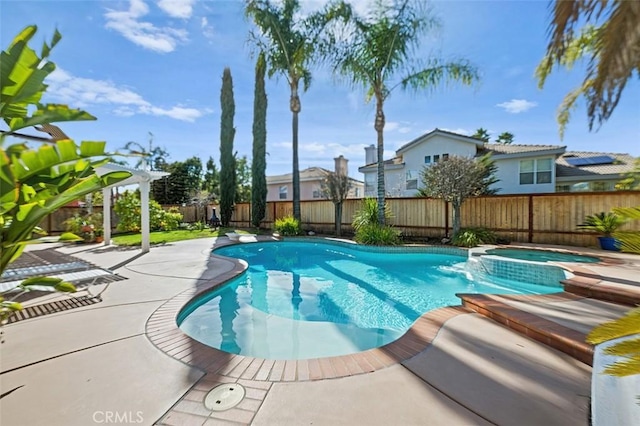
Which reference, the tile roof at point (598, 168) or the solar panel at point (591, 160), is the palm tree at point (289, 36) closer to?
the tile roof at point (598, 168)

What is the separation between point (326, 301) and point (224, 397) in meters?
3.79

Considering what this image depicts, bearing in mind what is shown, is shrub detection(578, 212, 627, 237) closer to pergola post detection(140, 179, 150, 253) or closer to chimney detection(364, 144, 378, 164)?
pergola post detection(140, 179, 150, 253)

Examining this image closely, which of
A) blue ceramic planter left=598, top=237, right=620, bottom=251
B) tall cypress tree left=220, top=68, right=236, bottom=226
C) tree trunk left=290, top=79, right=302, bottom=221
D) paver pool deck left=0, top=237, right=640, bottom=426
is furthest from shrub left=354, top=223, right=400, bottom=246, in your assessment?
tall cypress tree left=220, top=68, right=236, bottom=226

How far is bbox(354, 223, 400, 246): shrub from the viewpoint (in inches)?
435

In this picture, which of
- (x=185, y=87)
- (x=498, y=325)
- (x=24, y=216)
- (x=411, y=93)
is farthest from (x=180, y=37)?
(x=498, y=325)

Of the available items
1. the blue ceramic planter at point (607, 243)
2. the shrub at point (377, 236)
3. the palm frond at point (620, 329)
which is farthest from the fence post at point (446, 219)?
the palm frond at point (620, 329)

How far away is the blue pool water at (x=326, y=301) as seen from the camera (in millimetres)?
4027

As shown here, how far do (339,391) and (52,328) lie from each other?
387 cm

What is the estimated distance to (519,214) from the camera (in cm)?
1084

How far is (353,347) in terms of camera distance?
3822mm

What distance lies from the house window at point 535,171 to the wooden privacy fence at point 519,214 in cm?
586

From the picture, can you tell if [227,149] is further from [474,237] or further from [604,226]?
[604,226]

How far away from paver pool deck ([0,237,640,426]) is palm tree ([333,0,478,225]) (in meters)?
9.42

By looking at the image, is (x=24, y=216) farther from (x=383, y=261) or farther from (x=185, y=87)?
(x=185, y=87)
